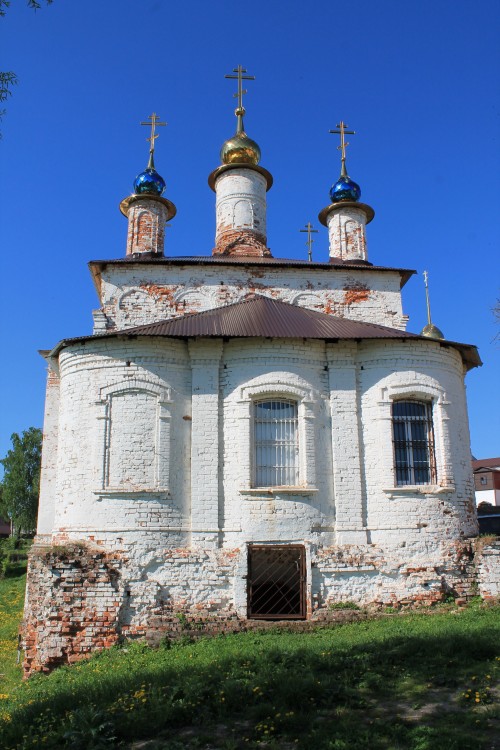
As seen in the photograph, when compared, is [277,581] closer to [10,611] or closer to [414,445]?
[414,445]

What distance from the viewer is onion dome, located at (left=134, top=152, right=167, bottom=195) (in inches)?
694

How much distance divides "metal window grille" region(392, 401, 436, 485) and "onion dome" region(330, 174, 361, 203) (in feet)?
27.5

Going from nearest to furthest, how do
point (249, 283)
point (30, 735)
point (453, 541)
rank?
point (30, 735)
point (453, 541)
point (249, 283)

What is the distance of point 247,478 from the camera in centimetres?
1076

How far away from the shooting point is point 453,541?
11.0 meters

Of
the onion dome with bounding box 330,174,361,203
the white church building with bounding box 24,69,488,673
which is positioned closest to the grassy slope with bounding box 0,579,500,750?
the white church building with bounding box 24,69,488,673

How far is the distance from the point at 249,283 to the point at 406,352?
482 cm

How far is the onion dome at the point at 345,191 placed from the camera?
58.8 feet

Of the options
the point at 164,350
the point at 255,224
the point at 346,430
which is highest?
the point at 255,224

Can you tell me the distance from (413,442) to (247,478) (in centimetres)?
313

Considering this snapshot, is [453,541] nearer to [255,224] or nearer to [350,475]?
[350,475]

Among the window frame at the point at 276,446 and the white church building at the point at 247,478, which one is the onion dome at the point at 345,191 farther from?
the window frame at the point at 276,446

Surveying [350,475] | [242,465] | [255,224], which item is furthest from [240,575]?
[255,224]

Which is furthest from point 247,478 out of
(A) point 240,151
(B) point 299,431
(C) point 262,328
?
(A) point 240,151
